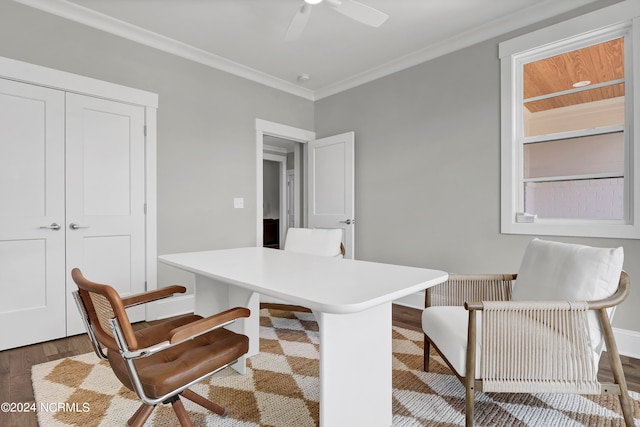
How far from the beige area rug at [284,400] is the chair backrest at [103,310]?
609mm

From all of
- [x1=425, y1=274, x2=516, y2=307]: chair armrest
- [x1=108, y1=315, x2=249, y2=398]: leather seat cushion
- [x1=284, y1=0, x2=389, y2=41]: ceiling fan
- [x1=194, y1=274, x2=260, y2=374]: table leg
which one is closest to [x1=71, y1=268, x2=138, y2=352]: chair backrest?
[x1=108, y1=315, x2=249, y2=398]: leather seat cushion

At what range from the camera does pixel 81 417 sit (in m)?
1.58

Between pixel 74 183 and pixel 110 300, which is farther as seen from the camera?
pixel 74 183

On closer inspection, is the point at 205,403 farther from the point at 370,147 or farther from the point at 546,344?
the point at 370,147

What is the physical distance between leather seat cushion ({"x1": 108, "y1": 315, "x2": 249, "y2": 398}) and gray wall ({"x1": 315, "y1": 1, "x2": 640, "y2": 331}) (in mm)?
2301

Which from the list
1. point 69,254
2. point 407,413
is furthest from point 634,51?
point 69,254

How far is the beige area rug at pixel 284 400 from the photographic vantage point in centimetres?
156

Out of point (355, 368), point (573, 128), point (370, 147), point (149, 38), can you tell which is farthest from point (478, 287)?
point (149, 38)

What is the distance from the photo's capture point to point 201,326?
1205 mm

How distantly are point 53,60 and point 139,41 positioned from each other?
694mm

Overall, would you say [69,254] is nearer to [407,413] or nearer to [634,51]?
[407,413]

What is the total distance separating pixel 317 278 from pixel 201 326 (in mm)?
486

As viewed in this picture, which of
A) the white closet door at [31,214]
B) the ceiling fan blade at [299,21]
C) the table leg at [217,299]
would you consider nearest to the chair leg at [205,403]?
the table leg at [217,299]

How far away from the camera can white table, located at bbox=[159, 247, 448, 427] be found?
1140 mm
